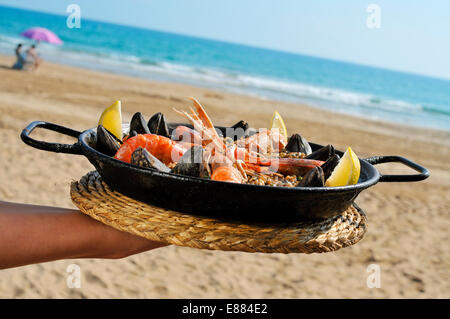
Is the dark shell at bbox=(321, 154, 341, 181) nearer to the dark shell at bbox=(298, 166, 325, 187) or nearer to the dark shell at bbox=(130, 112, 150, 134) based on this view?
the dark shell at bbox=(298, 166, 325, 187)

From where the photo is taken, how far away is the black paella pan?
1.33 metres

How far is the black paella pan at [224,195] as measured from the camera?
133 centimetres

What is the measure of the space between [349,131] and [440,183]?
16.0 ft

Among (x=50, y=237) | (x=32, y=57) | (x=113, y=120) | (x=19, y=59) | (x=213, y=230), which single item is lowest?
(x=50, y=237)

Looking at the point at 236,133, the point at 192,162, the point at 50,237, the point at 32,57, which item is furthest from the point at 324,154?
the point at 32,57

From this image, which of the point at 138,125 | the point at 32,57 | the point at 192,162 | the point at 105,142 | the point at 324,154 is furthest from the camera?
the point at 32,57

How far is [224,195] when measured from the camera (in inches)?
53.3

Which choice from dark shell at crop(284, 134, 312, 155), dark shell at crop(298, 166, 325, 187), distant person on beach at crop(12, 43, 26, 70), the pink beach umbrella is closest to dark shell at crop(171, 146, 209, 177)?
dark shell at crop(298, 166, 325, 187)

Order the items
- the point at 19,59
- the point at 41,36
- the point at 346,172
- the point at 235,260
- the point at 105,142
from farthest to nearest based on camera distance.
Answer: the point at 41,36 < the point at 19,59 < the point at 235,260 < the point at 105,142 < the point at 346,172

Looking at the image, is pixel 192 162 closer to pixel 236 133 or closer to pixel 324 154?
pixel 324 154

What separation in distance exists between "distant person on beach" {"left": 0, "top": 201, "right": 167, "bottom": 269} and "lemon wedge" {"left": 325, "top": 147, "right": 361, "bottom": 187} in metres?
0.89

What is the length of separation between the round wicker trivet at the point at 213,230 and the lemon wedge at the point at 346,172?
0.54 ft

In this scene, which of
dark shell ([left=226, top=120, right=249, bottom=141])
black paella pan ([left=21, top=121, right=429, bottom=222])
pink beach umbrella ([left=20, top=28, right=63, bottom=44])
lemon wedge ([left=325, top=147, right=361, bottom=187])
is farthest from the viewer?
pink beach umbrella ([left=20, top=28, right=63, bottom=44])

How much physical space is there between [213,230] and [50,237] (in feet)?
2.31
